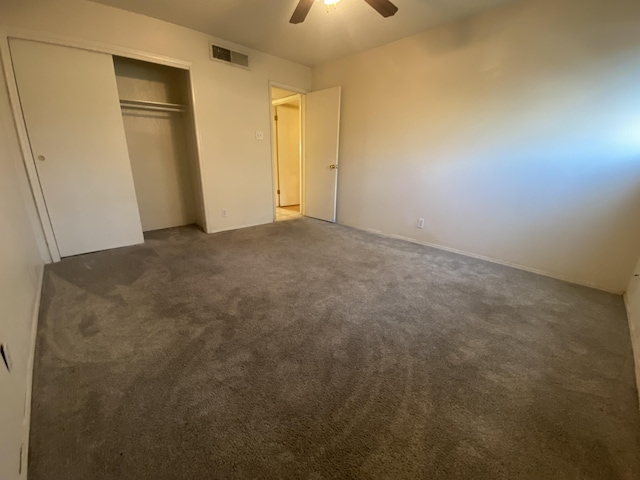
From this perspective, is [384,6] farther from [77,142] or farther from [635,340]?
[77,142]

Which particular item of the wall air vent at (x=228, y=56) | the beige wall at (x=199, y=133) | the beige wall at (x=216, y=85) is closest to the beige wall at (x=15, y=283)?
the beige wall at (x=199, y=133)

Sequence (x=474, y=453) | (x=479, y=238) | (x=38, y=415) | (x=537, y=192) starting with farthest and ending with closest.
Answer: (x=479, y=238), (x=537, y=192), (x=38, y=415), (x=474, y=453)

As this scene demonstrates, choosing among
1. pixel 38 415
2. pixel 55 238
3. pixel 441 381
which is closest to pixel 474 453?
pixel 441 381

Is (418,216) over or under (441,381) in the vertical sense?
over

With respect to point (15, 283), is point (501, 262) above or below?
below

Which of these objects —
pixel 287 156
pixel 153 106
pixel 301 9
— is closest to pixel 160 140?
pixel 153 106

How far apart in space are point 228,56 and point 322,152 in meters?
1.87

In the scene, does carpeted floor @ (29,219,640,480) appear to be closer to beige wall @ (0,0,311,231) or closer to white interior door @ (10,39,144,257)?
white interior door @ (10,39,144,257)

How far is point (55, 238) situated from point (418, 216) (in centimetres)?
428

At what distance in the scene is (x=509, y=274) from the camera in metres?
2.76

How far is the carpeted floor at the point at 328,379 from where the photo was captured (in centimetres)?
106

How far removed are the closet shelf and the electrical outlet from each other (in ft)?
10.5

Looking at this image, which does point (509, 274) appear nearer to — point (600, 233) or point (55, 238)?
point (600, 233)

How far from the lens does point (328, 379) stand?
4.65 feet
